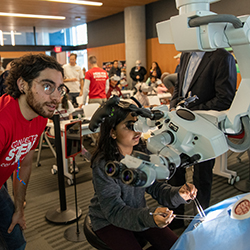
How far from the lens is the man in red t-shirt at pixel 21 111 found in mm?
1385

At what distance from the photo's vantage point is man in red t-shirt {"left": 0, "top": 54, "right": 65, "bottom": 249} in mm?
1385

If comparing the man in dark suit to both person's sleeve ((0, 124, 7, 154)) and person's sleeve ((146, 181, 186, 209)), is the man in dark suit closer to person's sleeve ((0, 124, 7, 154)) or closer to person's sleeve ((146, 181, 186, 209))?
person's sleeve ((146, 181, 186, 209))

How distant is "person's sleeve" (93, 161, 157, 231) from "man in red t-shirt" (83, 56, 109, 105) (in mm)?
4024

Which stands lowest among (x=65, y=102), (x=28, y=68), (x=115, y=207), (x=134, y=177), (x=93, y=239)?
(x=93, y=239)

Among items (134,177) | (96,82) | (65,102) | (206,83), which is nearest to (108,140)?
(134,177)

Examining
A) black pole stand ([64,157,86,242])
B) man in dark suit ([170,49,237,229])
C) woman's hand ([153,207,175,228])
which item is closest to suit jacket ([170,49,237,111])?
man in dark suit ([170,49,237,229])

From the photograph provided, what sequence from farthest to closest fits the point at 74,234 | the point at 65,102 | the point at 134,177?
the point at 65,102 < the point at 74,234 < the point at 134,177

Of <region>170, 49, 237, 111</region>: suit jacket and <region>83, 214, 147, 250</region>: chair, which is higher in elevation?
<region>170, 49, 237, 111</region>: suit jacket

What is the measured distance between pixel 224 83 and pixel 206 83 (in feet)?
0.44

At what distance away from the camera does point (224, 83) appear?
6.71 feet

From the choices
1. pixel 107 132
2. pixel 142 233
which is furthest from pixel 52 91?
pixel 142 233

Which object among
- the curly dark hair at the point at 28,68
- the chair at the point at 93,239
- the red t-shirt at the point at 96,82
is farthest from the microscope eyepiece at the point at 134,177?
the red t-shirt at the point at 96,82

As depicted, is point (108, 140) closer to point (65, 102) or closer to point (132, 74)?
point (65, 102)

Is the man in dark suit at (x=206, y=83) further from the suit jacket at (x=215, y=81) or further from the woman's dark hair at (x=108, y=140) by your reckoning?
the woman's dark hair at (x=108, y=140)
